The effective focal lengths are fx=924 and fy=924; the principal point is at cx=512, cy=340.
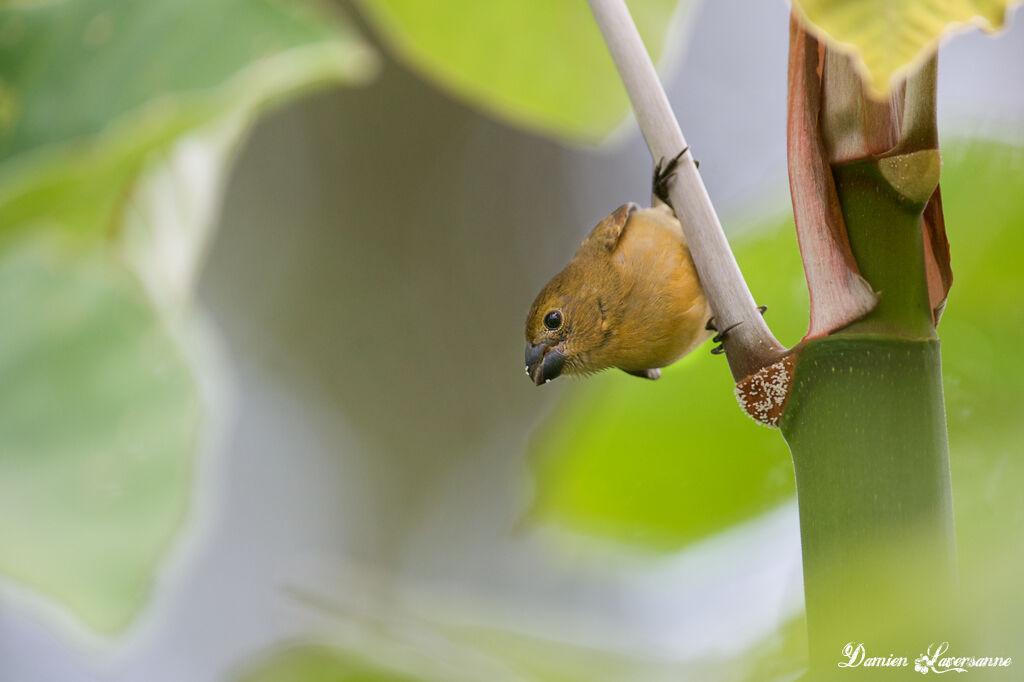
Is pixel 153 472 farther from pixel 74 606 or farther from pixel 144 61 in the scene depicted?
pixel 144 61

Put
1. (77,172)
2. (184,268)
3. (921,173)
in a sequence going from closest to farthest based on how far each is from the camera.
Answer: (921,173)
(77,172)
(184,268)

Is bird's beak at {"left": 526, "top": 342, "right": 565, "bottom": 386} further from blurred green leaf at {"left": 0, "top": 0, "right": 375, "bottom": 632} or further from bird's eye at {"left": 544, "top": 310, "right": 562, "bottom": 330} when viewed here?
blurred green leaf at {"left": 0, "top": 0, "right": 375, "bottom": 632}

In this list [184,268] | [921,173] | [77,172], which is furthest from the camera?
[184,268]

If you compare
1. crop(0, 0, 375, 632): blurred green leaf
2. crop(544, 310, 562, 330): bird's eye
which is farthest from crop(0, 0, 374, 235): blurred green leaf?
crop(544, 310, 562, 330): bird's eye

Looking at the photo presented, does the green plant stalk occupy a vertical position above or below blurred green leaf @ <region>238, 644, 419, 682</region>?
above

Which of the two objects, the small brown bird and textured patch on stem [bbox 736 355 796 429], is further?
the small brown bird

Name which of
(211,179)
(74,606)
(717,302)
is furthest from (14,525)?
(211,179)
